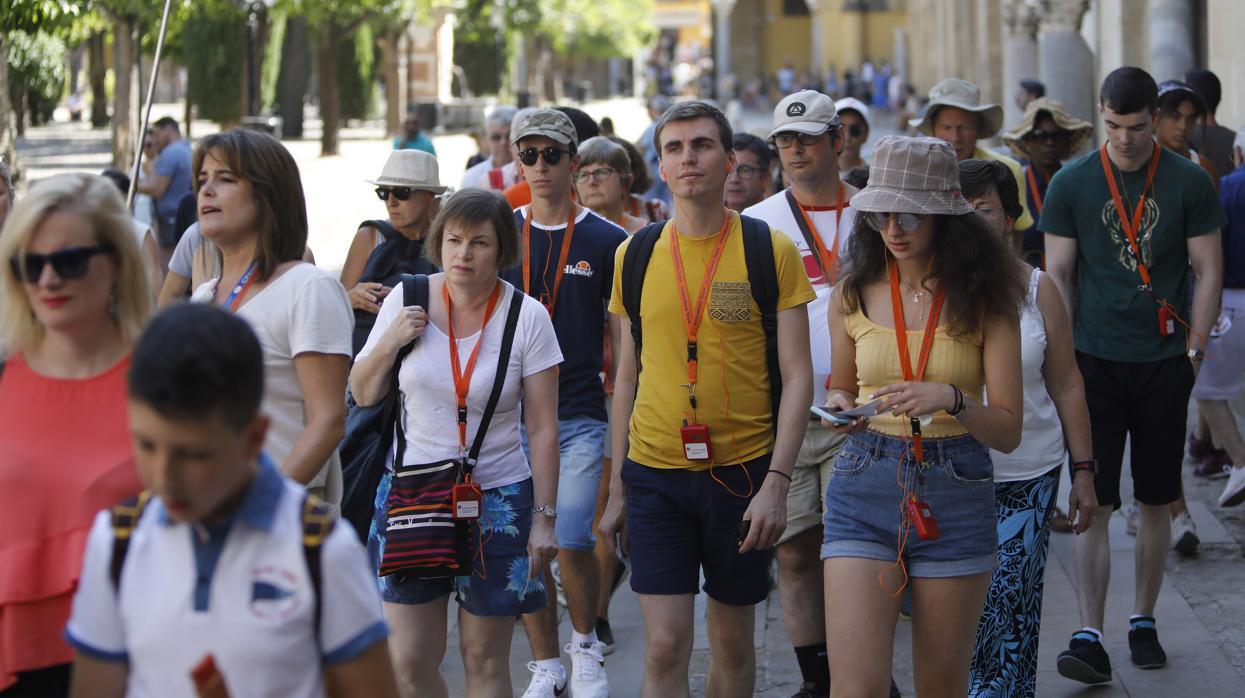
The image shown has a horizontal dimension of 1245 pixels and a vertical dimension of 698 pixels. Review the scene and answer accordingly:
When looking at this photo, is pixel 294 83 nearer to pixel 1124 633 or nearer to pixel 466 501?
pixel 1124 633

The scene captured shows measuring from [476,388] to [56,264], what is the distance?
196cm

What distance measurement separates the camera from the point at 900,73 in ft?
208

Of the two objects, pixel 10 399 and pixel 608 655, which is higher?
pixel 10 399

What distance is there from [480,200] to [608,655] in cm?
251

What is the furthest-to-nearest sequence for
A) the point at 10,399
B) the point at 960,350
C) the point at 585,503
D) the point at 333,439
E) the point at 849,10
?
the point at 849,10 → the point at 585,503 → the point at 960,350 → the point at 333,439 → the point at 10,399

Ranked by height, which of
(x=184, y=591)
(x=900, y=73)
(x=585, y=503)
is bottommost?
(x=585, y=503)

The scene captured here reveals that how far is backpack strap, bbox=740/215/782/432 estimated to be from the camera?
5.16 metres

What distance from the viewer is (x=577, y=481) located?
6188mm

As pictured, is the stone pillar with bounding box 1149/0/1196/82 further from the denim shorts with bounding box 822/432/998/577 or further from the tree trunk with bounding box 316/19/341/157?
the tree trunk with bounding box 316/19/341/157

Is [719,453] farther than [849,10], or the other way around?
[849,10]

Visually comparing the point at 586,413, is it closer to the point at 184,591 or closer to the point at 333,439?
the point at 333,439

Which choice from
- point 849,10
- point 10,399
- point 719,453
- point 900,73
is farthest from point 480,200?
point 849,10

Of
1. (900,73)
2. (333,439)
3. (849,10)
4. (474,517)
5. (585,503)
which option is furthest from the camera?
(849,10)

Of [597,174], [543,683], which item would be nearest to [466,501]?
[543,683]
